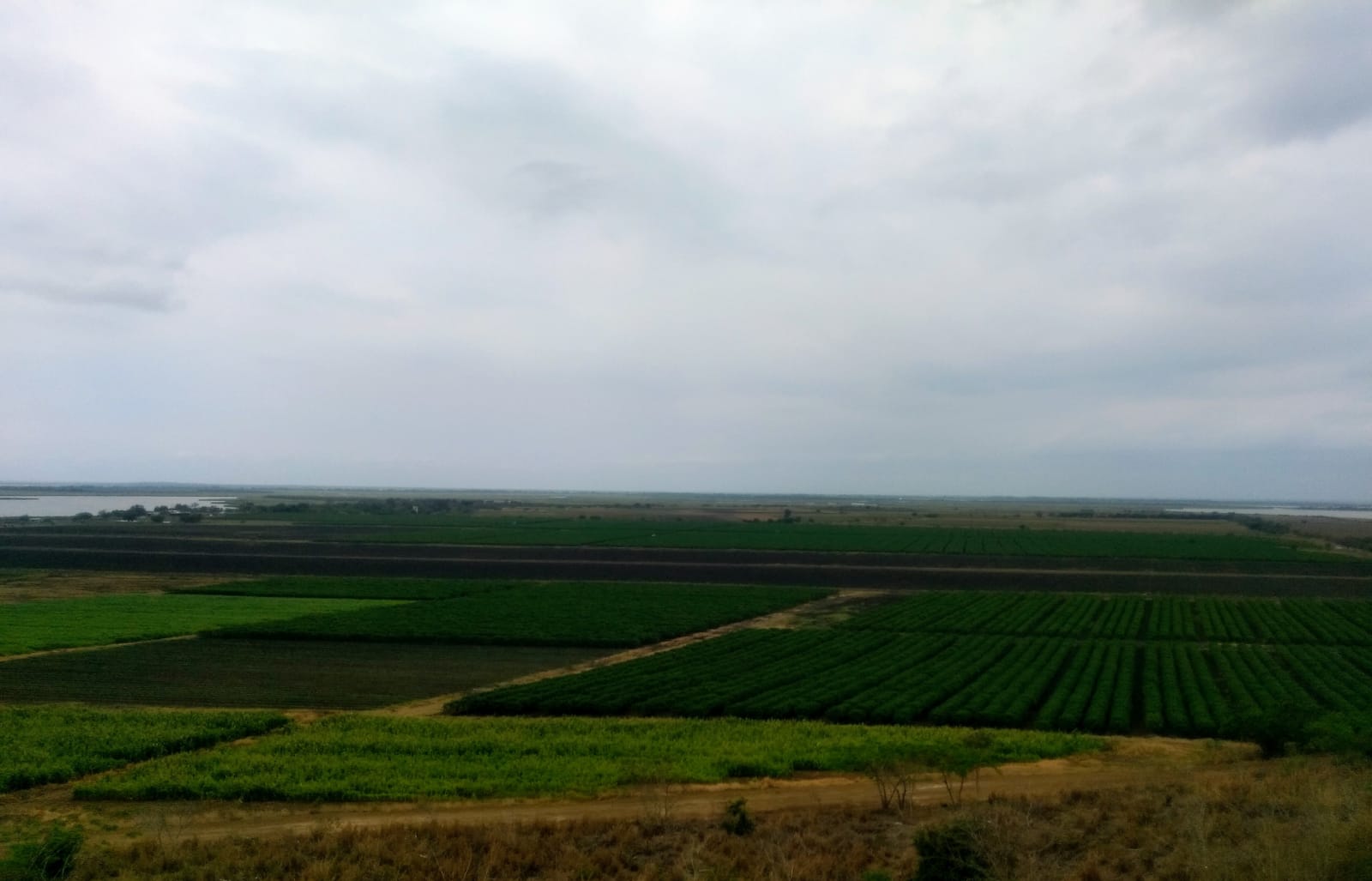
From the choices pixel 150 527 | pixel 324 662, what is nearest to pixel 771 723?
pixel 324 662

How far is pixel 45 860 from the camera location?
14.9 meters

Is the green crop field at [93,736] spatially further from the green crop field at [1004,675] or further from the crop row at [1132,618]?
the crop row at [1132,618]

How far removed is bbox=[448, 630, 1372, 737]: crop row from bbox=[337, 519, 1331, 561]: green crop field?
64401 millimetres

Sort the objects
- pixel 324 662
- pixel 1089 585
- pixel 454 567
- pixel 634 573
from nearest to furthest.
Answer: pixel 324 662 < pixel 1089 585 < pixel 634 573 < pixel 454 567

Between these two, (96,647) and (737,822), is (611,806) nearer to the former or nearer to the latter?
(737,822)

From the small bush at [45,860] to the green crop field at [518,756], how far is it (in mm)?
5043

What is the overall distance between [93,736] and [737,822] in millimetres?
18692

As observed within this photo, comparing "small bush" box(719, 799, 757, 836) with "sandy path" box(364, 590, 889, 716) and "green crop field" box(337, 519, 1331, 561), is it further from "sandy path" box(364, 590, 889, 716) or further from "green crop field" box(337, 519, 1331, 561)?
"green crop field" box(337, 519, 1331, 561)

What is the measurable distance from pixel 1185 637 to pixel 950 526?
122527 mm

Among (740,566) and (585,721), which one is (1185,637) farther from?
(740,566)

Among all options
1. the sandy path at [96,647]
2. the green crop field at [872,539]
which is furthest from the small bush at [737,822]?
the green crop field at [872,539]

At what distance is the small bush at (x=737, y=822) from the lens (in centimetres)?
1723

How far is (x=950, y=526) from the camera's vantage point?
16725 centimetres

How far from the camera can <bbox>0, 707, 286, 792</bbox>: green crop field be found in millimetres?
22188
